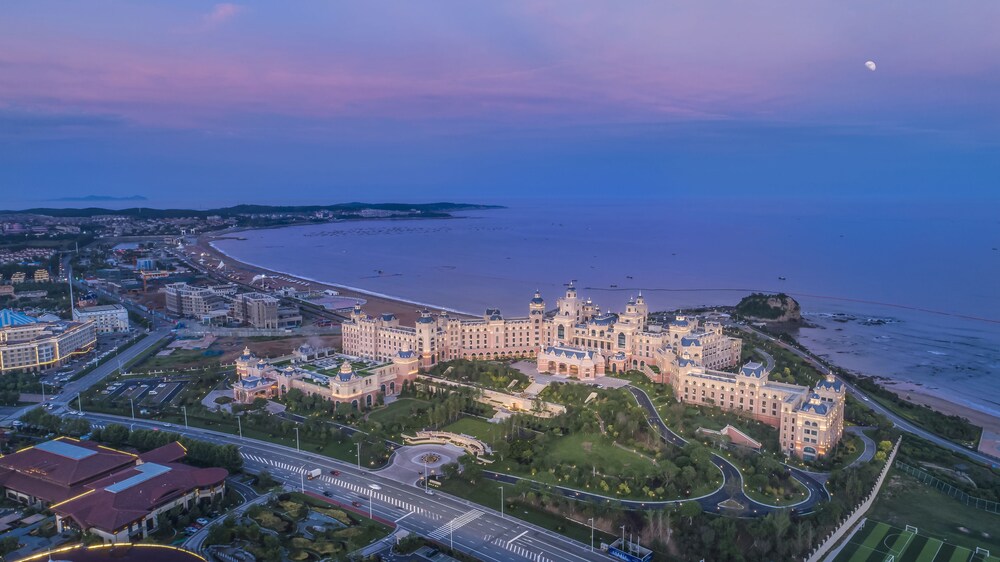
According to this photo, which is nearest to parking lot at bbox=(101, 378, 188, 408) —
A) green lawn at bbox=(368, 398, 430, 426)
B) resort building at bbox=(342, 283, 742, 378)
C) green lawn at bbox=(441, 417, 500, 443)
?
resort building at bbox=(342, 283, 742, 378)

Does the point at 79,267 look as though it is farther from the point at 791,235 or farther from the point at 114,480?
the point at 791,235

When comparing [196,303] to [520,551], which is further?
[196,303]

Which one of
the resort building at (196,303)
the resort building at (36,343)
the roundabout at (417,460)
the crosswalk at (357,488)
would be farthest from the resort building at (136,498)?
the resort building at (196,303)

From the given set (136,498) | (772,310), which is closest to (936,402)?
(772,310)

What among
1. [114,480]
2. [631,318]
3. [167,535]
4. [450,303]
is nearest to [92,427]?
[114,480]

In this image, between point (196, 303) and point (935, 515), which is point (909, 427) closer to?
point (935, 515)
